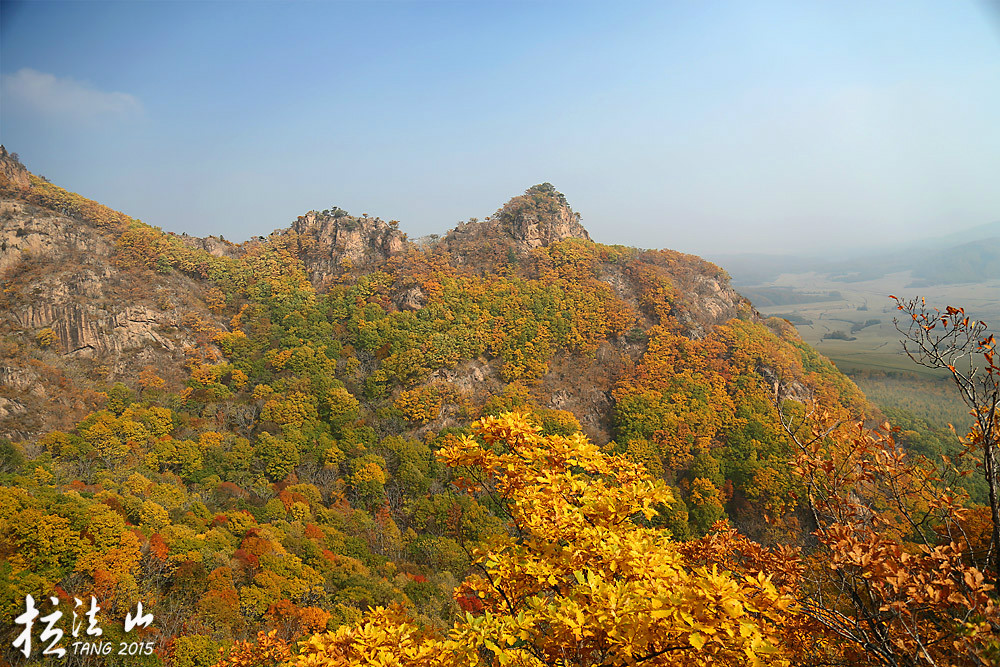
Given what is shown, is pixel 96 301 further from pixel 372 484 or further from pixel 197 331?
pixel 372 484

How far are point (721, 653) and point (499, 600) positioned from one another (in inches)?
79.7

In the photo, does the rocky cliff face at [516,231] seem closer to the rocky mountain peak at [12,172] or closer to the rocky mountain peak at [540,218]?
the rocky mountain peak at [540,218]

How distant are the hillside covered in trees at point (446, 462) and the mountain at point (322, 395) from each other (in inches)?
6.2

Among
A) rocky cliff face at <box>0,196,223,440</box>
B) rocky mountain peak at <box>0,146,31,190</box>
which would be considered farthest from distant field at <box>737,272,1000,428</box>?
rocky mountain peak at <box>0,146,31,190</box>

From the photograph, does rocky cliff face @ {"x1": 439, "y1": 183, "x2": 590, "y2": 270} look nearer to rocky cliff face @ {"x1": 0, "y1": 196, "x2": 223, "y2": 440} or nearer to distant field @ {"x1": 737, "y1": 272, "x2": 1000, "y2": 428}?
rocky cliff face @ {"x1": 0, "y1": 196, "x2": 223, "y2": 440}

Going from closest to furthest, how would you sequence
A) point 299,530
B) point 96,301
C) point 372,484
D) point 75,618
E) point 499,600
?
point 499,600, point 75,618, point 299,530, point 372,484, point 96,301

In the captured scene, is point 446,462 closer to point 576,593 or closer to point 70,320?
point 576,593

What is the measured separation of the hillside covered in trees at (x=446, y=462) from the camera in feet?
12.3

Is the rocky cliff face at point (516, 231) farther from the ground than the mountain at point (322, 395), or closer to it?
farther from the ground

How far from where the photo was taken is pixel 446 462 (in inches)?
184

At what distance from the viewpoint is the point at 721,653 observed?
12.1 ft

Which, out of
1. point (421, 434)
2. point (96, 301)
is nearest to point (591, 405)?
point (421, 434)

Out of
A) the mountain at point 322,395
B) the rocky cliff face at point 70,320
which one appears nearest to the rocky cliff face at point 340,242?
the mountain at point 322,395

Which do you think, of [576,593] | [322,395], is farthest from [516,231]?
[576,593]
